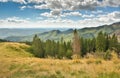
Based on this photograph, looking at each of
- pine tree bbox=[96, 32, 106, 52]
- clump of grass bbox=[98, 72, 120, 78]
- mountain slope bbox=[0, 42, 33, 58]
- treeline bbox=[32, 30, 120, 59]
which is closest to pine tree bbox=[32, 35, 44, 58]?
treeline bbox=[32, 30, 120, 59]

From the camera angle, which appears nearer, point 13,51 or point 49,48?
point 13,51

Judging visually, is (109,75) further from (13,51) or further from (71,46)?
(71,46)

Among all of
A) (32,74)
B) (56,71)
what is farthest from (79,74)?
(32,74)

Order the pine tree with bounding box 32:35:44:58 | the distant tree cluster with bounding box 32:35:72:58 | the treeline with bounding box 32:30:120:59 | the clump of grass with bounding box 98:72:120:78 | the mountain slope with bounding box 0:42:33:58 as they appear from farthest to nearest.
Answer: the pine tree with bounding box 32:35:44:58
the distant tree cluster with bounding box 32:35:72:58
the treeline with bounding box 32:30:120:59
the mountain slope with bounding box 0:42:33:58
the clump of grass with bounding box 98:72:120:78

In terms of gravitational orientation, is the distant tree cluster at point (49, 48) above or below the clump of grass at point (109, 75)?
below

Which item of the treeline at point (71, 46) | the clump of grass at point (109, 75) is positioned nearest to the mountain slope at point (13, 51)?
the treeline at point (71, 46)

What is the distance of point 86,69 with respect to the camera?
12.1 meters

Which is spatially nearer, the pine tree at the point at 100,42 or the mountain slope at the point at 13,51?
the mountain slope at the point at 13,51

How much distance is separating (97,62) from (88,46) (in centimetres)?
11350

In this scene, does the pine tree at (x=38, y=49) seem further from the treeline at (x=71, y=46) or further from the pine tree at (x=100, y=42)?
the pine tree at (x=100, y=42)

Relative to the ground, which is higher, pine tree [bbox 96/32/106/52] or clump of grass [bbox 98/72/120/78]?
clump of grass [bbox 98/72/120/78]

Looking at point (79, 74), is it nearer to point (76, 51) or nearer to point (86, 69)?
point (86, 69)

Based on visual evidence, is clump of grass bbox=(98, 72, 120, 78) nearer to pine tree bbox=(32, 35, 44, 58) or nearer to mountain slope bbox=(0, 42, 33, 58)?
mountain slope bbox=(0, 42, 33, 58)

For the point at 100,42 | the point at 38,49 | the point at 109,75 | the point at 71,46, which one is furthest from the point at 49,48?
the point at 109,75
